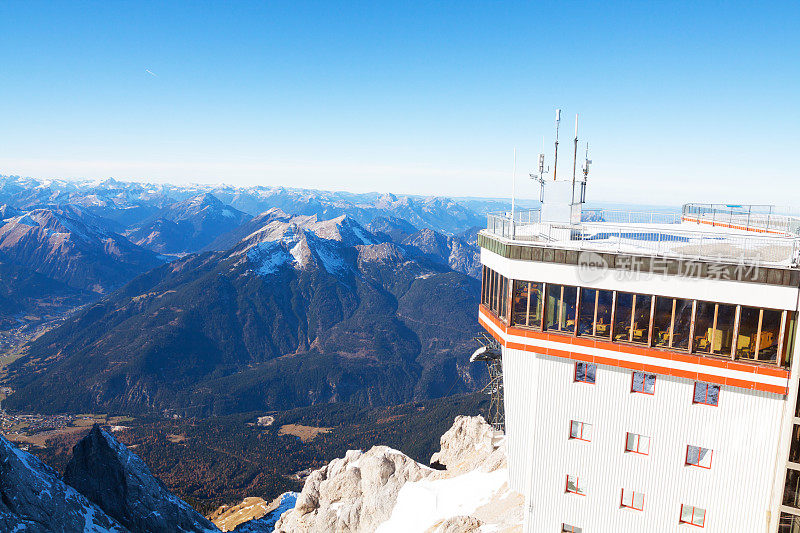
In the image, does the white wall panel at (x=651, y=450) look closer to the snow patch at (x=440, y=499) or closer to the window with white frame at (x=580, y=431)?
the window with white frame at (x=580, y=431)

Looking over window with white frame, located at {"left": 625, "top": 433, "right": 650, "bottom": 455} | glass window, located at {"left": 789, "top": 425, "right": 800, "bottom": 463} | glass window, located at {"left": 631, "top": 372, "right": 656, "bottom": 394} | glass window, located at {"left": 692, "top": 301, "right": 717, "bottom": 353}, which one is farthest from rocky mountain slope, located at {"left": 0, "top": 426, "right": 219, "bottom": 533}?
glass window, located at {"left": 789, "top": 425, "right": 800, "bottom": 463}

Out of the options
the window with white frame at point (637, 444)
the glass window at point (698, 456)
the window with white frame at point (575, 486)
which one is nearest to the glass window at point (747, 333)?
the glass window at point (698, 456)

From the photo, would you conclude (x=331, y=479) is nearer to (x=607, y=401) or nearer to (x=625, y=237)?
(x=607, y=401)

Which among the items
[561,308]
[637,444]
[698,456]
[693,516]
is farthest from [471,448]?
[561,308]

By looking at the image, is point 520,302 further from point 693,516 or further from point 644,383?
point 693,516

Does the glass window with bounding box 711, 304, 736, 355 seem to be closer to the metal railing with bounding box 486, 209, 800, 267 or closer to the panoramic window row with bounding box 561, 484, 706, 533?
the metal railing with bounding box 486, 209, 800, 267

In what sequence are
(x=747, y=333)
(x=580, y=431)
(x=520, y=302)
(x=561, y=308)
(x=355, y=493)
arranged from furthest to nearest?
1. (x=355, y=493)
2. (x=520, y=302)
3. (x=580, y=431)
4. (x=561, y=308)
5. (x=747, y=333)
